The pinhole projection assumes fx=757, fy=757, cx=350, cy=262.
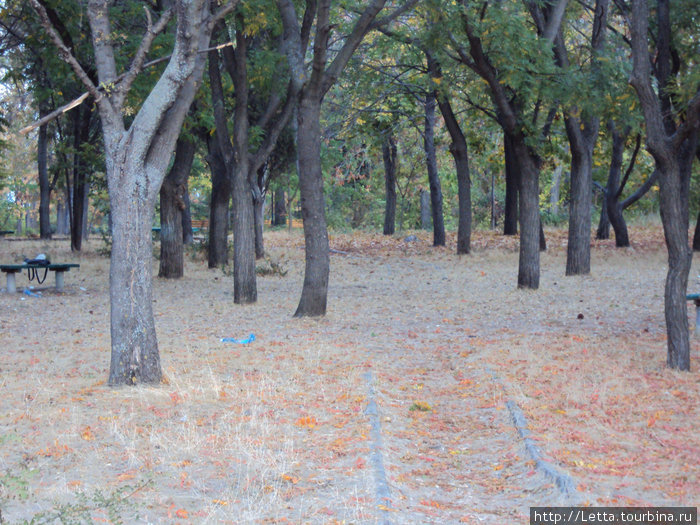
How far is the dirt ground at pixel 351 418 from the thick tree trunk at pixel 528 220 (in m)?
2.72

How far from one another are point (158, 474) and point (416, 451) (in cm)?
211

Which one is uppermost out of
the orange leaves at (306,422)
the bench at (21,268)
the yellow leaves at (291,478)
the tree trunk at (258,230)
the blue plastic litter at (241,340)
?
the tree trunk at (258,230)

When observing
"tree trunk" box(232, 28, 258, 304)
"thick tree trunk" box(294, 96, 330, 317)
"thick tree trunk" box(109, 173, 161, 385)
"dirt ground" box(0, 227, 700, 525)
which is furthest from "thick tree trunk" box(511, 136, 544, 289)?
"thick tree trunk" box(109, 173, 161, 385)

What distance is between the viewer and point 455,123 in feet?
78.3

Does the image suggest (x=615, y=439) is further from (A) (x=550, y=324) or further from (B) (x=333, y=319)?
(B) (x=333, y=319)

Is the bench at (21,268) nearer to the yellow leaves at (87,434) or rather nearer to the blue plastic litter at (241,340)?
the blue plastic litter at (241,340)

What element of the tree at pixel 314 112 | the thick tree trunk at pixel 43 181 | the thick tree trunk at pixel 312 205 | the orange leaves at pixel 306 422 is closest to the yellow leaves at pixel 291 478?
the orange leaves at pixel 306 422

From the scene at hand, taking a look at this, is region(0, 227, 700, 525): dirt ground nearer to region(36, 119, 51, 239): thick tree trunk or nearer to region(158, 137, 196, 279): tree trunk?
region(158, 137, 196, 279): tree trunk

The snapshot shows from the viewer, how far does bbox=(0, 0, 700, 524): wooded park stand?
5355 millimetres

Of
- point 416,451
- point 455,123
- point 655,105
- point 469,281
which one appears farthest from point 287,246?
point 416,451

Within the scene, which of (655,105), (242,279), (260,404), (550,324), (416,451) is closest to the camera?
(416,451)

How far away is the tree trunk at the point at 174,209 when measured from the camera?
61.7 ft

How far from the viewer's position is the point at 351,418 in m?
6.98

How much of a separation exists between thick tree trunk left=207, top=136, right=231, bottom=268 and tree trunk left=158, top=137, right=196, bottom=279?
5.40ft
